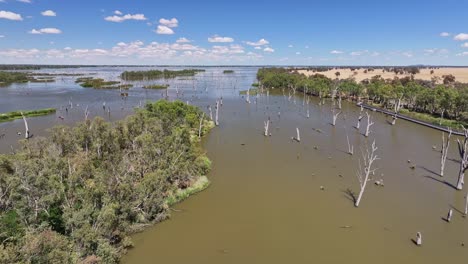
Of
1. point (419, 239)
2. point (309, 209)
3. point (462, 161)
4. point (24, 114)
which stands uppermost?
point (462, 161)

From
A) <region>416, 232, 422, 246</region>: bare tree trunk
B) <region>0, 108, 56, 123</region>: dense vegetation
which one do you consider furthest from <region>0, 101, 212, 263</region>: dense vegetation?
<region>0, 108, 56, 123</region>: dense vegetation

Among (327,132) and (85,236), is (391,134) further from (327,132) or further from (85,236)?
(85,236)

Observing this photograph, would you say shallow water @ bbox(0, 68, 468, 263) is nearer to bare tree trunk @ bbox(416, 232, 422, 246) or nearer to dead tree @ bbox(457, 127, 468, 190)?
bare tree trunk @ bbox(416, 232, 422, 246)

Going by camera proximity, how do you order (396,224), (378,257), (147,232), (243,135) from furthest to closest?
(243,135) < (396,224) < (147,232) < (378,257)

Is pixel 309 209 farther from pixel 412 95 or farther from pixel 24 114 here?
pixel 24 114

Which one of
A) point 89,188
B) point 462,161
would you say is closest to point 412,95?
point 462,161

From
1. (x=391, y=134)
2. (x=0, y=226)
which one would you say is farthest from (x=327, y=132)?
(x=0, y=226)

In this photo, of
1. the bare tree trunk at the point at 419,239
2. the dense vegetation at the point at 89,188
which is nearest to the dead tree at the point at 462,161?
the bare tree trunk at the point at 419,239

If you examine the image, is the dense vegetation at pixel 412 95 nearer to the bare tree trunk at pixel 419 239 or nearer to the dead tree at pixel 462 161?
the dead tree at pixel 462 161
